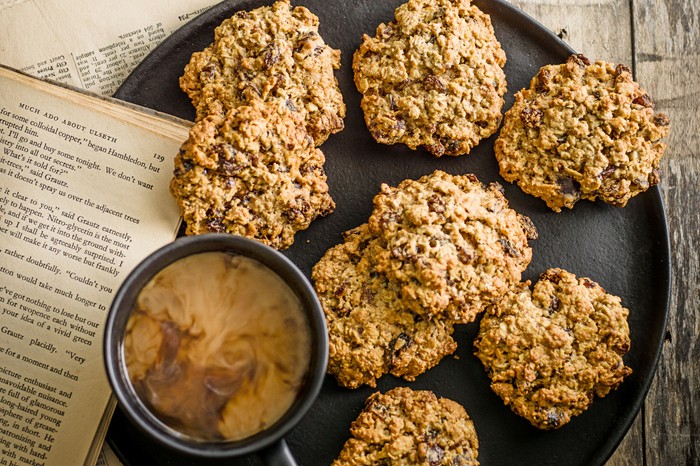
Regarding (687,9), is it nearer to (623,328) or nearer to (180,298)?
(623,328)

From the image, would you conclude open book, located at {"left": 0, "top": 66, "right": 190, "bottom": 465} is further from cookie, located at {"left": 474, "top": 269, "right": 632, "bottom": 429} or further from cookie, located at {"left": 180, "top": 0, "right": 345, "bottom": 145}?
cookie, located at {"left": 474, "top": 269, "right": 632, "bottom": 429}

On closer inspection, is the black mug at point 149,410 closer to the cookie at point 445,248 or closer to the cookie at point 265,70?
the cookie at point 445,248

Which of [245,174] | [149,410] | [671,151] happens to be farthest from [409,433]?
[671,151]

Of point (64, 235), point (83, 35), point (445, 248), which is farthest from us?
point (83, 35)

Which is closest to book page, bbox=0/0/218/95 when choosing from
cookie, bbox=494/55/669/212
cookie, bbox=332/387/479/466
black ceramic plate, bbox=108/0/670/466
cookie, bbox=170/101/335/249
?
black ceramic plate, bbox=108/0/670/466

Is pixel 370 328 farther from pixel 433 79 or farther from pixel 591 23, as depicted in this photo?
pixel 591 23

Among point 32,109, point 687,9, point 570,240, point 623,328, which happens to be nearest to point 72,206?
point 32,109
